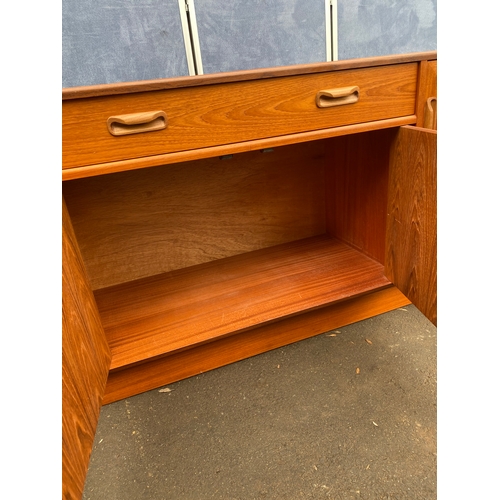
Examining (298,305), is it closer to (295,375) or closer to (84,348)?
(295,375)

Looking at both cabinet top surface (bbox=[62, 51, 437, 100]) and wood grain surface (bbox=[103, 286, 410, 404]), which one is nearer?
cabinet top surface (bbox=[62, 51, 437, 100])

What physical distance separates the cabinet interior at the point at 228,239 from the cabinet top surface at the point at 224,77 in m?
0.17

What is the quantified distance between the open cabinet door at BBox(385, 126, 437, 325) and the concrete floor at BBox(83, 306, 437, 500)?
21 centimetres

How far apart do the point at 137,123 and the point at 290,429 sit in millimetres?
675

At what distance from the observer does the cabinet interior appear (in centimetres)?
94

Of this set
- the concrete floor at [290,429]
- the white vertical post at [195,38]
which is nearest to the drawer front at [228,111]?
the concrete floor at [290,429]

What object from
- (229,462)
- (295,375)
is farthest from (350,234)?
(229,462)

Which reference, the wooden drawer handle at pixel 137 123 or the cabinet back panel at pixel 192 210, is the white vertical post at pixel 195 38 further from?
the wooden drawer handle at pixel 137 123

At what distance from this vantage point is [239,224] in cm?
120

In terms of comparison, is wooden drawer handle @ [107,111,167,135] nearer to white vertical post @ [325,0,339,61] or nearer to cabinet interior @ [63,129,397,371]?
cabinet interior @ [63,129,397,371]

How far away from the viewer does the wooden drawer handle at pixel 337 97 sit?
0.75m

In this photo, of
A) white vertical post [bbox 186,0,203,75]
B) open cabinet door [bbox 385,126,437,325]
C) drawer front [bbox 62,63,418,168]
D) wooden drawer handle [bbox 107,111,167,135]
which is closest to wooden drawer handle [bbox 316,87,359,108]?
drawer front [bbox 62,63,418,168]

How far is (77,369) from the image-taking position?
1.73 ft

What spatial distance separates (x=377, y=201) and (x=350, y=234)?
20 cm
